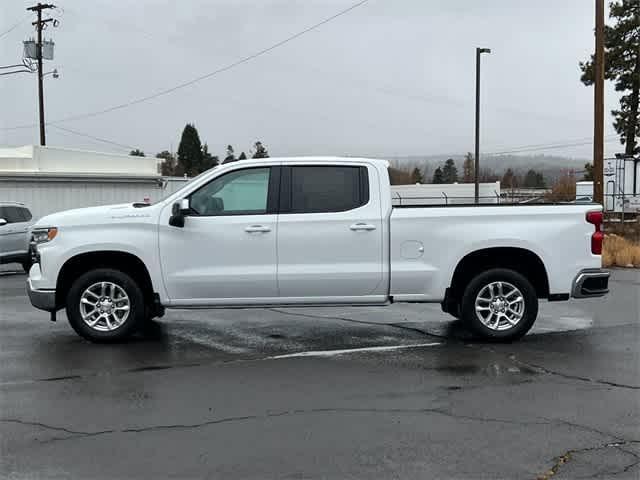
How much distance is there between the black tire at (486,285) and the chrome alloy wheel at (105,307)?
12.3 ft

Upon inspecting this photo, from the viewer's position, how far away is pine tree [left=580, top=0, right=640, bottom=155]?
4350 centimetres

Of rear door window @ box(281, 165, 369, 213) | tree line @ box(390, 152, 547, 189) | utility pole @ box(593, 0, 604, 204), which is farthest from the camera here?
tree line @ box(390, 152, 547, 189)

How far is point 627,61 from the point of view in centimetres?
4384

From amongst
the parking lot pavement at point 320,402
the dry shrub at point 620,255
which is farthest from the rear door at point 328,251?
the dry shrub at point 620,255

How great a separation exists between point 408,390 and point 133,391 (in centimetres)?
235

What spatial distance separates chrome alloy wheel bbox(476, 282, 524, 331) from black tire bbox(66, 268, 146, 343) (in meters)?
3.77

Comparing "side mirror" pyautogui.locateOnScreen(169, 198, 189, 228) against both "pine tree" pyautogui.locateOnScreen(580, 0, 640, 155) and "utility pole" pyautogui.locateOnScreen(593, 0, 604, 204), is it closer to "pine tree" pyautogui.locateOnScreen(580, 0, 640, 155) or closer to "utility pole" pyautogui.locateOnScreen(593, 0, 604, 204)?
"utility pole" pyautogui.locateOnScreen(593, 0, 604, 204)

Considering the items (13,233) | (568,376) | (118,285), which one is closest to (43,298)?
(118,285)

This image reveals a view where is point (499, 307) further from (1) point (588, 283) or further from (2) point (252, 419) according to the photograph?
(2) point (252, 419)

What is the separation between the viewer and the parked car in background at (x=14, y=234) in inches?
680

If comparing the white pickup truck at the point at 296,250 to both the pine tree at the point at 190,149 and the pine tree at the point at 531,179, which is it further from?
the pine tree at the point at 531,179

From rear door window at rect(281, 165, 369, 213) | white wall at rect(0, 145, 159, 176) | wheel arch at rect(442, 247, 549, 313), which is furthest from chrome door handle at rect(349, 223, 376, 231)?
white wall at rect(0, 145, 159, 176)

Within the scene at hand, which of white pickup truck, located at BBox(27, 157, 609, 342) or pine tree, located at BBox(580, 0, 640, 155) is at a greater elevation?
pine tree, located at BBox(580, 0, 640, 155)

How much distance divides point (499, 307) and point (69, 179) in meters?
26.5
